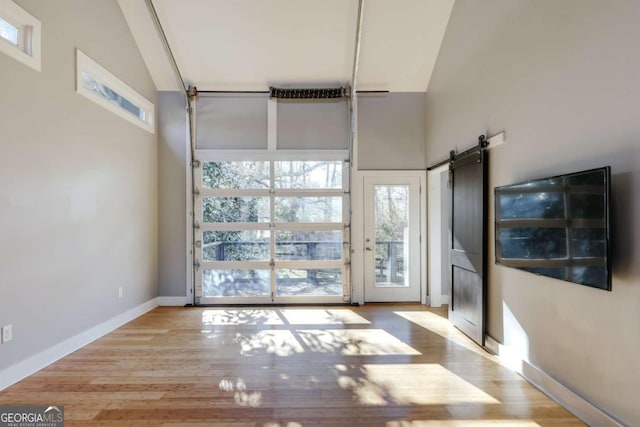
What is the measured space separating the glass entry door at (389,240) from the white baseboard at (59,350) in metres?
3.40

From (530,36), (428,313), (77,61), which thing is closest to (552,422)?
(428,313)

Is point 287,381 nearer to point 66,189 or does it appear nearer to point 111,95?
point 66,189

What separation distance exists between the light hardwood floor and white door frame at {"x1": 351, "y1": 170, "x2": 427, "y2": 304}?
3.37 ft

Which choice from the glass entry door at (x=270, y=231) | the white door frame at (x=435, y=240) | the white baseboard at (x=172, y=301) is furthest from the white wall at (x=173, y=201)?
the white door frame at (x=435, y=240)

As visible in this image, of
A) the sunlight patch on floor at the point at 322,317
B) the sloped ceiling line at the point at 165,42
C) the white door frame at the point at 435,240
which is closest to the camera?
the sloped ceiling line at the point at 165,42

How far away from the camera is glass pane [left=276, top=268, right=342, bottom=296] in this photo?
193 inches

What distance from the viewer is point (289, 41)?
13.8 ft

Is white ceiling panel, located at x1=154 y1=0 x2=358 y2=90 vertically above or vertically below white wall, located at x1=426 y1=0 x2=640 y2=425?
above

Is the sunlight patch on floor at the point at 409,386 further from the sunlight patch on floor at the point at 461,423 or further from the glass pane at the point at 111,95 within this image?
the glass pane at the point at 111,95

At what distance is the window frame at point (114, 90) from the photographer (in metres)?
3.21

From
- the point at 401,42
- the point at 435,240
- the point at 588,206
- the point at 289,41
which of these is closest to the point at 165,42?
the point at 289,41

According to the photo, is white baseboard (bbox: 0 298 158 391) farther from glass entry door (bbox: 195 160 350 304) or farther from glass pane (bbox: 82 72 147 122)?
glass pane (bbox: 82 72 147 122)

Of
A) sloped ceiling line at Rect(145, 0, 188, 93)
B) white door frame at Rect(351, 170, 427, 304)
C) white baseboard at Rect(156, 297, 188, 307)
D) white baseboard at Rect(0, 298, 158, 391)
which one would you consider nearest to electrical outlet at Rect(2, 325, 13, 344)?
white baseboard at Rect(0, 298, 158, 391)

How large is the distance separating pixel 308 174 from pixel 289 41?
1.88 m
